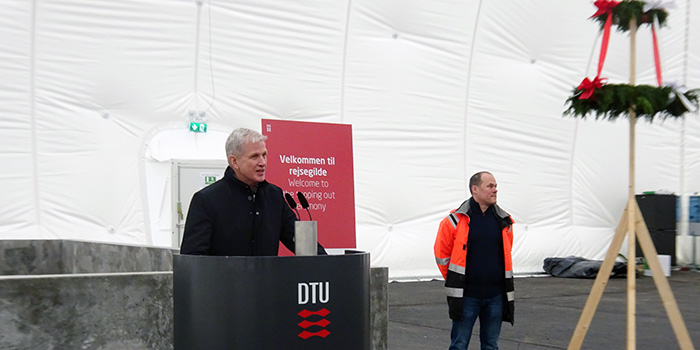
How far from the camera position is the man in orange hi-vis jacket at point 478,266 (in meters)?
5.61

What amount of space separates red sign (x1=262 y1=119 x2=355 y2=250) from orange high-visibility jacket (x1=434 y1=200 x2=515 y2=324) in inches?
44.2

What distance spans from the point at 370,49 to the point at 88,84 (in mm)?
5194

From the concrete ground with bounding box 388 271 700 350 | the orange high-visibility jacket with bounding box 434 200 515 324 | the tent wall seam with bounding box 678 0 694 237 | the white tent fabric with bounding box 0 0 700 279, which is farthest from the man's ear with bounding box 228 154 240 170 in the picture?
→ the tent wall seam with bounding box 678 0 694 237

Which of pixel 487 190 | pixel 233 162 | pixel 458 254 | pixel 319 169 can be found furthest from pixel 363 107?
pixel 233 162

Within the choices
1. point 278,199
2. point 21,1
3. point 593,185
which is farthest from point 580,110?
point 593,185

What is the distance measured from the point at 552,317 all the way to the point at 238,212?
7175mm

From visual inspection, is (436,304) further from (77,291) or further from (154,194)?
(77,291)

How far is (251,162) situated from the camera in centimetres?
350

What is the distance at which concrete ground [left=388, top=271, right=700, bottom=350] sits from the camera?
7.84 meters

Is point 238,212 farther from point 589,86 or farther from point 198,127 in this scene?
point 198,127

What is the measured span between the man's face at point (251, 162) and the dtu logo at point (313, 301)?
762mm

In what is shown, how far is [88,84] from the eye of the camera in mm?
12453

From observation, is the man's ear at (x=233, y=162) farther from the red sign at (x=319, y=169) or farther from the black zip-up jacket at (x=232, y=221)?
the red sign at (x=319, y=169)

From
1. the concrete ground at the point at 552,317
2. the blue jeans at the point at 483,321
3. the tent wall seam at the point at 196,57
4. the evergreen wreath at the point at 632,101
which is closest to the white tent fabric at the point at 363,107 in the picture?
the tent wall seam at the point at 196,57
